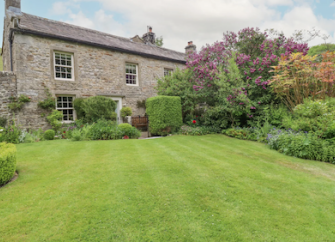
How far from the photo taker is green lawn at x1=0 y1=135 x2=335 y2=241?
7.98ft

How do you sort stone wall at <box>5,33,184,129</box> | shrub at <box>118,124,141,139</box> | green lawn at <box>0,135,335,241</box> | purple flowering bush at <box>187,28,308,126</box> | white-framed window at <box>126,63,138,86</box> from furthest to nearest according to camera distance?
white-framed window at <box>126,63,138,86</box>, stone wall at <box>5,33,184,129</box>, purple flowering bush at <box>187,28,308,126</box>, shrub at <box>118,124,141,139</box>, green lawn at <box>0,135,335,241</box>

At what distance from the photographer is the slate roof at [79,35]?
10.5 meters

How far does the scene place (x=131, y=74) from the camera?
1423cm

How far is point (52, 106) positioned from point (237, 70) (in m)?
10.5

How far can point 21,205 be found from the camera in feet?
9.84

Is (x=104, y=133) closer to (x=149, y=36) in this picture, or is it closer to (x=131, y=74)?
(x=131, y=74)

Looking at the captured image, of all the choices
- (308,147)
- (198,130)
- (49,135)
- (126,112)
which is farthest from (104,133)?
(308,147)

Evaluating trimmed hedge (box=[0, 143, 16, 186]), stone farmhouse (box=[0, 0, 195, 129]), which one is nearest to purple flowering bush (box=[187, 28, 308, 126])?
stone farmhouse (box=[0, 0, 195, 129])

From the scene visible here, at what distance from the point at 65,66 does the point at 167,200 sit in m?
11.3

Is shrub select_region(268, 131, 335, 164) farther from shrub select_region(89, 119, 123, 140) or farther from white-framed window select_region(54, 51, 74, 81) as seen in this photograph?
white-framed window select_region(54, 51, 74, 81)

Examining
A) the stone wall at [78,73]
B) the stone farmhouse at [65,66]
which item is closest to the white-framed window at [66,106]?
the stone farmhouse at [65,66]

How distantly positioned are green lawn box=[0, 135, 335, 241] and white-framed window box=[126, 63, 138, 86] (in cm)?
985

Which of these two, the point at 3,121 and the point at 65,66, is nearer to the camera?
the point at 3,121

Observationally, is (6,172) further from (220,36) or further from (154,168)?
(220,36)
